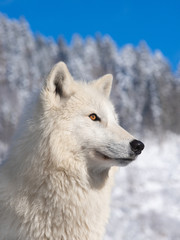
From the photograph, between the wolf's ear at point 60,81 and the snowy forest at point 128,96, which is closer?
the wolf's ear at point 60,81

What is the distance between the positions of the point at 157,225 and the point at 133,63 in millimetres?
46352

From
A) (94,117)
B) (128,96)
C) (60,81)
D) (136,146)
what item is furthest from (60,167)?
(128,96)

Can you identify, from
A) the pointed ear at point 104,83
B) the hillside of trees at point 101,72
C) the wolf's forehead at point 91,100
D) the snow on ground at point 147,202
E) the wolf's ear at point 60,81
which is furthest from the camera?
the hillside of trees at point 101,72

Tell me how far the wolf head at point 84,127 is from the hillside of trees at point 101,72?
22823mm

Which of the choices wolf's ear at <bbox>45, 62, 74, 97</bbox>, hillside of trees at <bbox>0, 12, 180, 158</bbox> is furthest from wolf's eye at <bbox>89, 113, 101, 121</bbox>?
hillside of trees at <bbox>0, 12, 180, 158</bbox>

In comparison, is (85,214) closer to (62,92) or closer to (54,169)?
(54,169)

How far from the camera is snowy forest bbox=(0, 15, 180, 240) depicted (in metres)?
11.6

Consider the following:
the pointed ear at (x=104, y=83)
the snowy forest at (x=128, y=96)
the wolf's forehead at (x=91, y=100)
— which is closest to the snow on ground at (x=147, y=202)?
the snowy forest at (x=128, y=96)

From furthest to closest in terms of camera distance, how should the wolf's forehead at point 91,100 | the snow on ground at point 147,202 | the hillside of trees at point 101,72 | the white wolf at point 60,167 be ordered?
the hillside of trees at point 101,72 → the snow on ground at point 147,202 → the wolf's forehead at point 91,100 → the white wolf at point 60,167

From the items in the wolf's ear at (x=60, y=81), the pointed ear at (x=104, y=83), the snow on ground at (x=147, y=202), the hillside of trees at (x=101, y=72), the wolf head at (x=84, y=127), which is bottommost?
the snow on ground at (x=147, y=202)

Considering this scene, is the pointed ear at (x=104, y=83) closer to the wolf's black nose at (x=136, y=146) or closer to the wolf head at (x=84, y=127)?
the wolf head at (x=84, y=127)

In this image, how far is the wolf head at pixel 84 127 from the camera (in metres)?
3.58

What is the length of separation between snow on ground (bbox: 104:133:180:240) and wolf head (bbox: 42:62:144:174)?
6.57 metres

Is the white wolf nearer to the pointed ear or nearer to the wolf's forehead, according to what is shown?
the wolf's forehead
